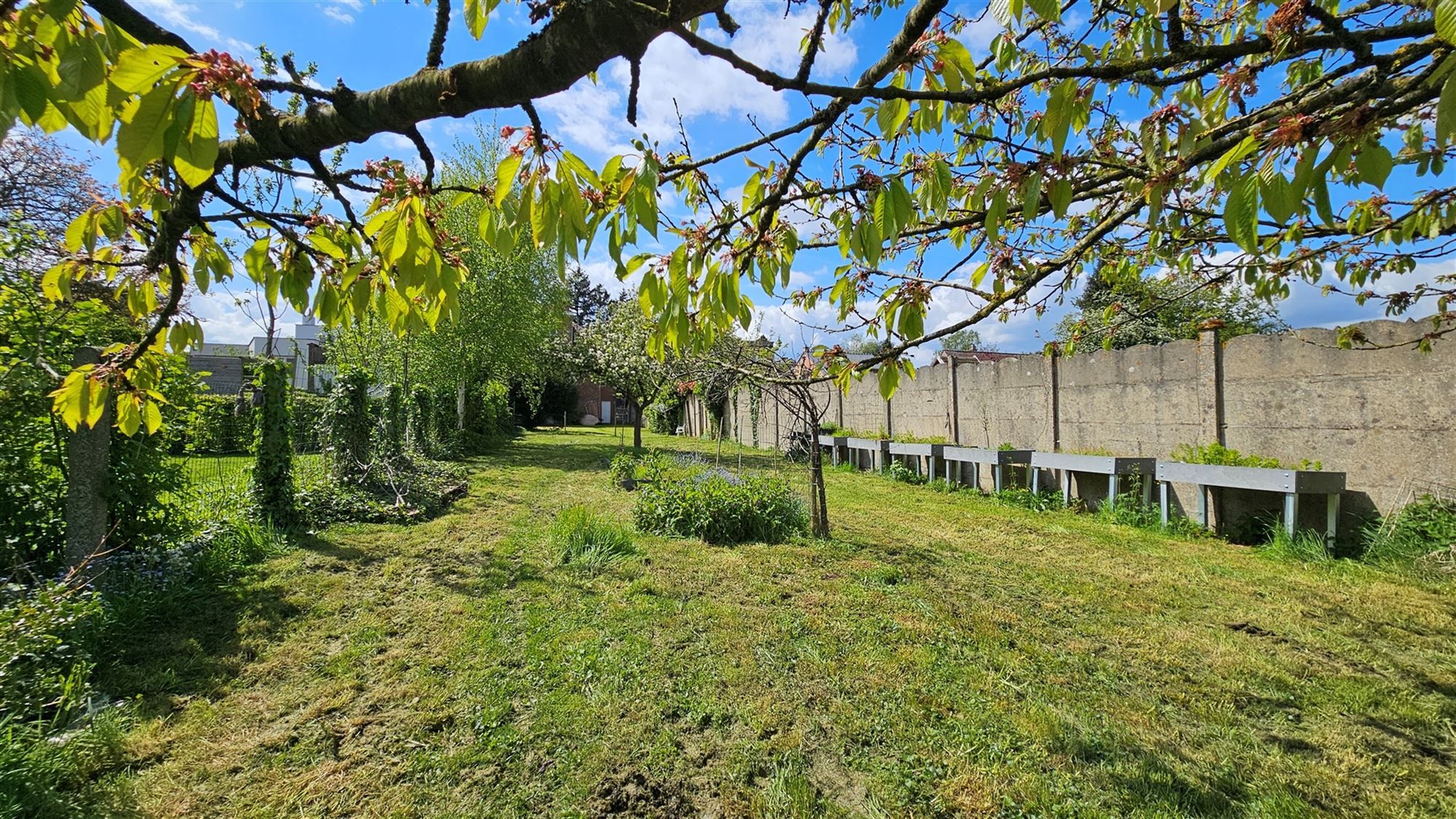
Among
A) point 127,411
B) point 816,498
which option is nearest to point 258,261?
point 127,411

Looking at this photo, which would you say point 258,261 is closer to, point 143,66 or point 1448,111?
point 143,66

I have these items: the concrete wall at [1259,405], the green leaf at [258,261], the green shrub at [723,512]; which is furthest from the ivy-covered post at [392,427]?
the green leaf at [258,261]

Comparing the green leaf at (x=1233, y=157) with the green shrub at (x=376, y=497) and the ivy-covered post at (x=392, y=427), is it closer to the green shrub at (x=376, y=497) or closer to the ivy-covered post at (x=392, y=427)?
the green shrub at (x=376, y=497)

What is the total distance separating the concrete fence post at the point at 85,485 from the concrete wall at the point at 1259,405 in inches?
261

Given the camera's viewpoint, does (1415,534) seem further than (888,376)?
Yes

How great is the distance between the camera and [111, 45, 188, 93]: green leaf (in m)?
0.82

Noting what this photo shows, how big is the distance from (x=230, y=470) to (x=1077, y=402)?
491 inches

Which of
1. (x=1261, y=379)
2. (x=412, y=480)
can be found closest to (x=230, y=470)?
(x=412, y=480)

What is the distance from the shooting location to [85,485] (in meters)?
3.63

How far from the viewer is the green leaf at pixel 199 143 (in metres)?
0.85

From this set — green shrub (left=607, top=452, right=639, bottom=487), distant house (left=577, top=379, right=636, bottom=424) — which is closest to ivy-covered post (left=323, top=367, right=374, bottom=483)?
green shrub (left=607, top=452, right=639, bottom=487)

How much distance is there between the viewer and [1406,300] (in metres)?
3.49

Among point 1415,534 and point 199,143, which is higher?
point 199,143

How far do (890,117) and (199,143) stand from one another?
143cm
